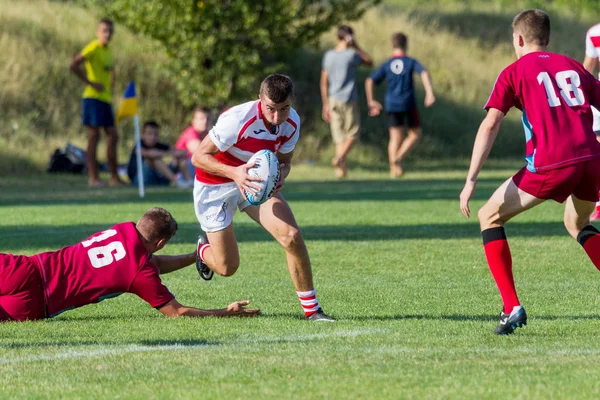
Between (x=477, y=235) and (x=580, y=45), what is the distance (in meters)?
24.8

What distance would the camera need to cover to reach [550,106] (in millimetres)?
6758

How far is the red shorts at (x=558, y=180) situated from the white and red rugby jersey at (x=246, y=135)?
156 centimetres

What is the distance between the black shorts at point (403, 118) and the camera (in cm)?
2231

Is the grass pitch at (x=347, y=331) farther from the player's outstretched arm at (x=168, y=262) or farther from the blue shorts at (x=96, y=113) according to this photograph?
the blue shorts at (x=96, y=113)

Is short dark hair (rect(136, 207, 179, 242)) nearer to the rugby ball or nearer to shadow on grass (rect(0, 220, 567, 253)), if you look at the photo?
the rugby ball

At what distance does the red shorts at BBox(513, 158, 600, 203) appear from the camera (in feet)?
22.2

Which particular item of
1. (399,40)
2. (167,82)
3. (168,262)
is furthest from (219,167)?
(167,82)

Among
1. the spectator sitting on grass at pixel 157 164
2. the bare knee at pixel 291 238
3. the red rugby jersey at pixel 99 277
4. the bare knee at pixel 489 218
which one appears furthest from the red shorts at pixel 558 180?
the spectator sitting on grass at pixel 157 164

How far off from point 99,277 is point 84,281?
0.10 m

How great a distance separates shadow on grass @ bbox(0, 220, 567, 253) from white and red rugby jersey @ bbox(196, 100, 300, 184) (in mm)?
4282

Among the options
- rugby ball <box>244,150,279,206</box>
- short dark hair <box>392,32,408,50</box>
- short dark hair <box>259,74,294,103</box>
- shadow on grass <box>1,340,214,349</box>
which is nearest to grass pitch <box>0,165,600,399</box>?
shadow on grass <box>1,340,214,349</box>

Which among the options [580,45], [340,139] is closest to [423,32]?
A: [580,45]

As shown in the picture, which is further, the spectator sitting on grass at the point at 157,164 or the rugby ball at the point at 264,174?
the spectator sitting on grass at the point at 157,164

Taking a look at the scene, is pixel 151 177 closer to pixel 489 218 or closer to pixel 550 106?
pixel 489 218
